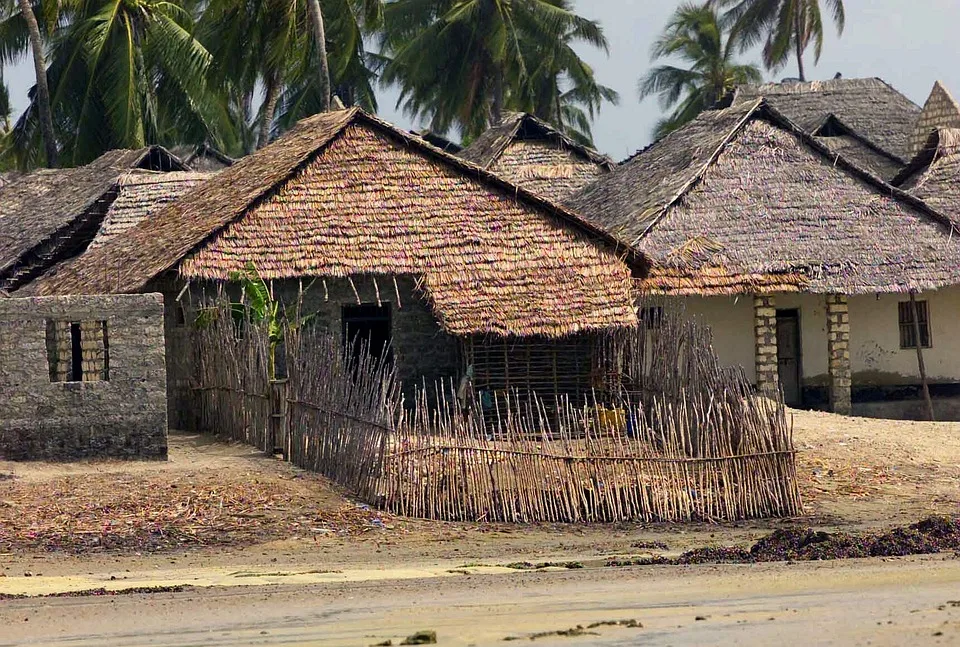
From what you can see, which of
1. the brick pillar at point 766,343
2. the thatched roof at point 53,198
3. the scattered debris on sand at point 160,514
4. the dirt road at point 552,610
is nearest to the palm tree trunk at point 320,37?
the thatched roof at point 53,198

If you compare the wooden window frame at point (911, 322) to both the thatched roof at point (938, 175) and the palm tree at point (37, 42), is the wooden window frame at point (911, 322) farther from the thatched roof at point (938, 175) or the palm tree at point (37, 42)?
the palm tree at point (37, 42)

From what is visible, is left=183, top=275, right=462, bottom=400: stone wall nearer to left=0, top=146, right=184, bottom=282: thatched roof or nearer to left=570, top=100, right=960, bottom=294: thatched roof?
left=570, top=100, right=960, bottom=294: thatched roof

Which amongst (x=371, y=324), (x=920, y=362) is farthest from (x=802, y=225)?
(x=371, y=324)

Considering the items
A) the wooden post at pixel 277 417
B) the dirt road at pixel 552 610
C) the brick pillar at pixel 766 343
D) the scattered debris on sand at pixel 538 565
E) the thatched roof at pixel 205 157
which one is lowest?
the scattered debris on sand at pixel 538 565

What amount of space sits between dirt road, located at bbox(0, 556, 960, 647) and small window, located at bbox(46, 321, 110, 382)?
208 inches

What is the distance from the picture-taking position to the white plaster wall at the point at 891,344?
21891 millimetres

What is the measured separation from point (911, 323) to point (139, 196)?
12.1 metres

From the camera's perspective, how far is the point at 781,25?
150ft

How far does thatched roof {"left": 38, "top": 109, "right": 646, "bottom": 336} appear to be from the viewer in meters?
17.8

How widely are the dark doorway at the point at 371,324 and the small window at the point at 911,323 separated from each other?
25.7 ft

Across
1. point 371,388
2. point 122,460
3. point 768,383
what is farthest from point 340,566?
point 768,383

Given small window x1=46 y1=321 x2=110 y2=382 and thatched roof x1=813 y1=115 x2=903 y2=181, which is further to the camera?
thatched roof x1=813 y1=115 x2=903 y2=181

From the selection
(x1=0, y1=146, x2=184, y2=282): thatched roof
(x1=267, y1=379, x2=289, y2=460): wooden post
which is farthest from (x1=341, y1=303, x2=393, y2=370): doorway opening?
(x1=0, y1=146, x2=184, y2=282): thatched roof

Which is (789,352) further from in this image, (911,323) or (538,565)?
(538,565)
